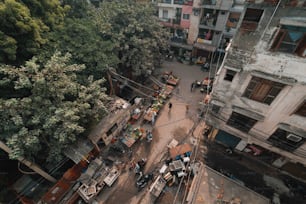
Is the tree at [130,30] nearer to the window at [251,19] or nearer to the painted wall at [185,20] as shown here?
the painted wall at [185,20]

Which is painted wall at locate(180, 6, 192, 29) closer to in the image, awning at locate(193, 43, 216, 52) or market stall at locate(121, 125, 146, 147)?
awning at locate(193, 43, 216, 52)

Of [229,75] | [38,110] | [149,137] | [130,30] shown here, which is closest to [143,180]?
[149,137]

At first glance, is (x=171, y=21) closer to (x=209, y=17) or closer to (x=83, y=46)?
(x=209, y=17)

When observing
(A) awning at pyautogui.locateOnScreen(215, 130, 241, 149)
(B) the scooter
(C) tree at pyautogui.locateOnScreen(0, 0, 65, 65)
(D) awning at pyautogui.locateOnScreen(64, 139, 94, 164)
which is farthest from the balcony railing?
(D) awning at pyautogui.locateOnScreen(64, 139, 94, 164)

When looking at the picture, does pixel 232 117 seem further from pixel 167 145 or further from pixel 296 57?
pixel 167 145

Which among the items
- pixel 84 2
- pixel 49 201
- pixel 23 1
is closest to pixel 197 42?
pixel 84 2

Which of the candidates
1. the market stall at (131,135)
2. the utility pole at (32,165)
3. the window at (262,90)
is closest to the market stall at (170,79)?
the market stall at (131,135)
